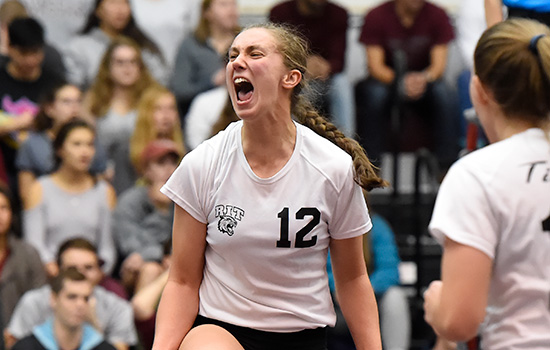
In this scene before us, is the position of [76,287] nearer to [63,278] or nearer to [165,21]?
[63,278]

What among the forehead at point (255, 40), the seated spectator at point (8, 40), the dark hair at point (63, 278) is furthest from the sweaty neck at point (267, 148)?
the seated spectator at point (8, 40)

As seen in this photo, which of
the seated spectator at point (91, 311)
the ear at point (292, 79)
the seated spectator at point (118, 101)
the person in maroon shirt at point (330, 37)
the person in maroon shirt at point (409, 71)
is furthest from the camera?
the person in maroon shirt at point (409, 71)

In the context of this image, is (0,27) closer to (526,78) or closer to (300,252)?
(300,252)

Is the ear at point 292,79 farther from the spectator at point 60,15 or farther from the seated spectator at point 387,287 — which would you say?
the spectator at point 60,15

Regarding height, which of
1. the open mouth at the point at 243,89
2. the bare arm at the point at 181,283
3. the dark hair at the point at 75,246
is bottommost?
the dark hair at the point at 75,246

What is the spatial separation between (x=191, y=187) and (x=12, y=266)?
3.23 m

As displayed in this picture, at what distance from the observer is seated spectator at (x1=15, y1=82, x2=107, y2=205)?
665cm

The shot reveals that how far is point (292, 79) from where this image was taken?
126 inches

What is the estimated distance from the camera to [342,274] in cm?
329

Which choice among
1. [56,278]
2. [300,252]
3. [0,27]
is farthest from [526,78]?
[0,27]

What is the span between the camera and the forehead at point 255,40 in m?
3.12

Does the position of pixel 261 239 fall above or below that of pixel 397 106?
above

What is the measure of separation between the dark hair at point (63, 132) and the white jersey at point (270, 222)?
11.5ft

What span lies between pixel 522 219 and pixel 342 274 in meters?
0.87
